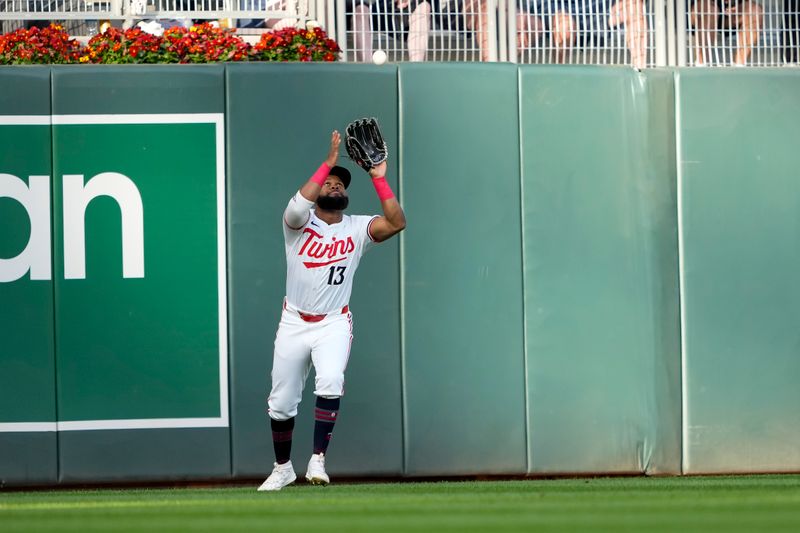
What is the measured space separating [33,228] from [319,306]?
1826mm

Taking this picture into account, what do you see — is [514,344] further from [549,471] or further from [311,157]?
[311,157]

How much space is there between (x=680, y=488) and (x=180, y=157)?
3.50 metres

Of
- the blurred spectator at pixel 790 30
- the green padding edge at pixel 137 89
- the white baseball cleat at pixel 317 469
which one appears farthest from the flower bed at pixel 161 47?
the blurred spectator at pixel 790 30

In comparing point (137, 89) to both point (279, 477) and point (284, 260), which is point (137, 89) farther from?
point (279, 477)

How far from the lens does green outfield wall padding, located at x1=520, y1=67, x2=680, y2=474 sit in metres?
7.62

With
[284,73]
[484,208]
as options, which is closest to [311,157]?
[284,73]

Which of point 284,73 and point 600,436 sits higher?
point 284,73

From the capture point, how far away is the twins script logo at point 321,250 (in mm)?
7074

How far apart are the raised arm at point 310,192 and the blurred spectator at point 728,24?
3.25 m

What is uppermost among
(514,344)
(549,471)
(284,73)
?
(284,73)

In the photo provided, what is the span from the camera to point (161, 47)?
7723 mm

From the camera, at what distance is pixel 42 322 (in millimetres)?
7379

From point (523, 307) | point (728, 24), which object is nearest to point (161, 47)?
point (523, 307)

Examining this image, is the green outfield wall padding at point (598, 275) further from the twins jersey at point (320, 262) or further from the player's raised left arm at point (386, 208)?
the twins jersey at point (320, 262)
